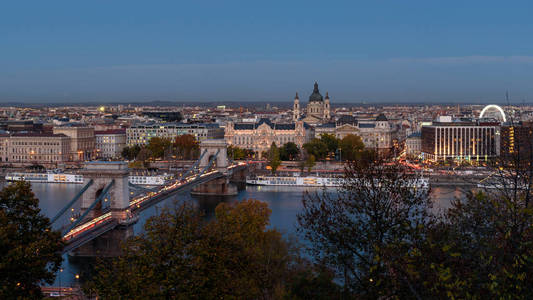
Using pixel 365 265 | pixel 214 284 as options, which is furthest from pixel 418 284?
pixel 214 284

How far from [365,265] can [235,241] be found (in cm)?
278

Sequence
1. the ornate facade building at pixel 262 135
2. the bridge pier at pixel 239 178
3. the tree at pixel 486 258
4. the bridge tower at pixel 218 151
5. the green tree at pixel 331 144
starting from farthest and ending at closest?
the ornate facade building at pixel 262 135 → the green tree at pixel 331 144 → the bridge pier at pixel 239 178 → the bridge tower at pixel 218 151 → the tree at pixel 486 258

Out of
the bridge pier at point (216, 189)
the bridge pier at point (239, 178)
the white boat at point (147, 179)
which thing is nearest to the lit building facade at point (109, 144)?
the bridge pier at point (239, 178)

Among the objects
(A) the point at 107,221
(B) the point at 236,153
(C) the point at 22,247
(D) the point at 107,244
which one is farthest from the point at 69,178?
(C) the point at 22,247

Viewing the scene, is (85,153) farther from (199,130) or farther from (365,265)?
(365,265)

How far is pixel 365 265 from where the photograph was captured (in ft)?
20.4

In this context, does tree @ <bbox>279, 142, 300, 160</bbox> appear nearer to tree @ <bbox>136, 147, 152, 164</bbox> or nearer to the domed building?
tree @ <bbox>136, 147, 152, 164</bbox>

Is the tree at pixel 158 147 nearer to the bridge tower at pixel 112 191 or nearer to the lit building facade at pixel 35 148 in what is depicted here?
the lit building facade at pixel 35 148

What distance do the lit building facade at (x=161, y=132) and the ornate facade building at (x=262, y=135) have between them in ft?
8.34

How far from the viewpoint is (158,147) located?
40719 millimetres

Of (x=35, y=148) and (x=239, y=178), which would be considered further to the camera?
(x=35, y=148)

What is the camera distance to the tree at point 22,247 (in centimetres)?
771

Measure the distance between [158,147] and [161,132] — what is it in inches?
309

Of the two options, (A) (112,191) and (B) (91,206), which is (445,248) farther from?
(A) (112,191)
